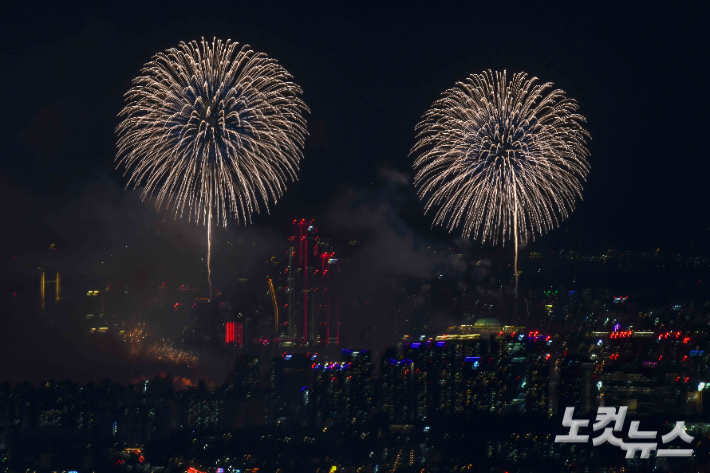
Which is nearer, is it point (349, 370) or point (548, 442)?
point (548, 442)

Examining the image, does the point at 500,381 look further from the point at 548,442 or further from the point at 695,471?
the point at 695,471

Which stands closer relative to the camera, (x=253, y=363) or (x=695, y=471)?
(x=695, y=471)

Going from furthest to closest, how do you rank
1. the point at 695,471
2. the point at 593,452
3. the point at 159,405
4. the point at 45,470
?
the point at 159,405
the point at 45,470
the point at 593,452
the point at 695,471

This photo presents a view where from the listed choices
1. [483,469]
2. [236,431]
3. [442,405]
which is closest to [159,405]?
[236,431]

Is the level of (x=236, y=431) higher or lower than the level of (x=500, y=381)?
lower

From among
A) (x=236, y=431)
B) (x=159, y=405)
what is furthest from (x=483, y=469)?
(x=159, y=405)

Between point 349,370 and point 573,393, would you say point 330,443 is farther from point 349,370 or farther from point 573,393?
point 573,393

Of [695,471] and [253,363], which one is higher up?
[253,363]

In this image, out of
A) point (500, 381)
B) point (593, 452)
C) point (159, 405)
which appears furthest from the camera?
point (159, 405)

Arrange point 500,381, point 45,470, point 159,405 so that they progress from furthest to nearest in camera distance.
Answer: point 159,405 < point 500,381 < point 45,470
